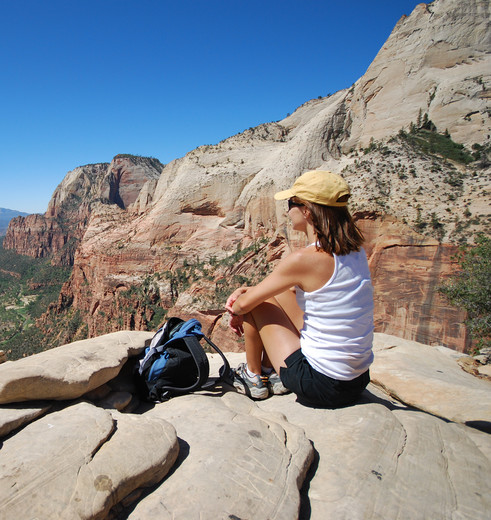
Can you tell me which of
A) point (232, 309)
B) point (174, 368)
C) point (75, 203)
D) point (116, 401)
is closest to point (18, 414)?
point (116, 401)

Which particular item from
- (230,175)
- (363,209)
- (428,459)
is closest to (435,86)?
(363,209)

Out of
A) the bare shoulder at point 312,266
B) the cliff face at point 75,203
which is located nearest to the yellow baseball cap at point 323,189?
the bare shoulder at point 312,266

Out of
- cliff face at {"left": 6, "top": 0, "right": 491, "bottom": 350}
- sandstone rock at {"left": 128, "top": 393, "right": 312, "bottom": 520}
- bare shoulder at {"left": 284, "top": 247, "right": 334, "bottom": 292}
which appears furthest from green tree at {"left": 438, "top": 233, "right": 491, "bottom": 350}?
sandstone rock at {"left": 128, "top": 393, "right": 312, "bottom": 520}

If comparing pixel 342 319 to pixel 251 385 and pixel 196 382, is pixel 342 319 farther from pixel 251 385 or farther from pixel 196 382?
pixel 196 382

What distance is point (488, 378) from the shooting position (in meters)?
5.73

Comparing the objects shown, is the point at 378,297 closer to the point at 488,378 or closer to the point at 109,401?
the point at 488,378

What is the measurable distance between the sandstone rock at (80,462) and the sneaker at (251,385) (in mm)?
1393

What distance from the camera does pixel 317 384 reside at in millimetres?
3068

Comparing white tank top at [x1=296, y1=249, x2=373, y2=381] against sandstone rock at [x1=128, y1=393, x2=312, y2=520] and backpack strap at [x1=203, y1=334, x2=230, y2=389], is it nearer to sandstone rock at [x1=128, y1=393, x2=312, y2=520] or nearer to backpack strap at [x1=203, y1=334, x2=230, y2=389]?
sandstone rock at [x1=128, y1=393, x2=312, y2=520]

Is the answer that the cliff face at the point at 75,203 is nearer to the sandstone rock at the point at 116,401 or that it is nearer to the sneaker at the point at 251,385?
the sandstone rock at the point at 116,401

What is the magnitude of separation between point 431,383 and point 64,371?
14.7ft

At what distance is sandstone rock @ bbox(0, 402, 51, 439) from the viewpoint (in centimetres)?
246

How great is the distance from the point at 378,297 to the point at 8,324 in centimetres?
7430

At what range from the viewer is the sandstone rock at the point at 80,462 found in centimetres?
183
